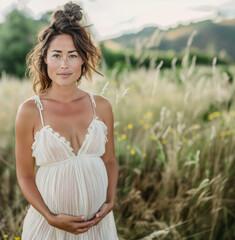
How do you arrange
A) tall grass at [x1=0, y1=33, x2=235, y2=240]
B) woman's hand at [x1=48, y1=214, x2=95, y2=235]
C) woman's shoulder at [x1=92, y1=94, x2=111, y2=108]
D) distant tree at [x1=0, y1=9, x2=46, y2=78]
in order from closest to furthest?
woman's hand at [x1=48, y1=214, x2=95, y2=235], woman's shoulder at [x1=92, y1=94, x2=111, y2=108], tall grass at [x1=0, y1=33, x2=235, y2=240], distant tree at [x1=0, y1=9, x2=46, y2=78]

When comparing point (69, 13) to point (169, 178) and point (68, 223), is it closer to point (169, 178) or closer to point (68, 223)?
point (68, 223)

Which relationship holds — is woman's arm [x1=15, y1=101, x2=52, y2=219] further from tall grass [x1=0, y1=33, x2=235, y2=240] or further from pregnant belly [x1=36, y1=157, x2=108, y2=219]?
tall grass [x1=0, y1=33, x2=235, y2=240]

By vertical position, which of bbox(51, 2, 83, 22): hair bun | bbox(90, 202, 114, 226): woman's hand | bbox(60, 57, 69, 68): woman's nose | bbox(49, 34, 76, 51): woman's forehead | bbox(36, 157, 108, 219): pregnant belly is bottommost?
bbox(90, 202, 114, 226): woman's hand

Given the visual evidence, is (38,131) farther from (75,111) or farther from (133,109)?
(133,109)

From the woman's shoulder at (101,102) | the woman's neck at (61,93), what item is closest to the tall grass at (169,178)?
the woman's shoulder at (101,102)

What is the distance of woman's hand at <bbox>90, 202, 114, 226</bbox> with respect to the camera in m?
1.54

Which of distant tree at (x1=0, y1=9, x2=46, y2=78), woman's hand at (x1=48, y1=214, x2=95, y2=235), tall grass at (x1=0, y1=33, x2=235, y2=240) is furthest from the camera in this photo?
distant tree at (x1=0, y1=9, x2=46, y2=78)

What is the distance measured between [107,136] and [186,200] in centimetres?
115

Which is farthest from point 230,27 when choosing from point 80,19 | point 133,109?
point 80,19

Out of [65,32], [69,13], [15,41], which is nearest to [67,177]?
[65,32]

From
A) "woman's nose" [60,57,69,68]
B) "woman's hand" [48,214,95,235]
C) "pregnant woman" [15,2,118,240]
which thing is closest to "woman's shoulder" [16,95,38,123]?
"pregnant woman" [15,2,118,240]

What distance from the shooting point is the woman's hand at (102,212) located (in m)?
1.54

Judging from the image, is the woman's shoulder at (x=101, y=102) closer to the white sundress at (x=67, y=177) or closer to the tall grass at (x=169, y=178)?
the white sundress at (x=67, y=177)

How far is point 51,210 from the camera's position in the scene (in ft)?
5.06
